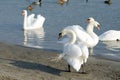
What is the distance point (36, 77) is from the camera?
9.73m

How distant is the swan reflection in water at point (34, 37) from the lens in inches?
651

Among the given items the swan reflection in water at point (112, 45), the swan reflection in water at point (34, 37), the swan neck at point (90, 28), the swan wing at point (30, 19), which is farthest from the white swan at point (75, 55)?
the swan wing at point (30, 19)

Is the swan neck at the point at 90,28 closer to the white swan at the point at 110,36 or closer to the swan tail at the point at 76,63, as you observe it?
the white swan at the point at 110,36

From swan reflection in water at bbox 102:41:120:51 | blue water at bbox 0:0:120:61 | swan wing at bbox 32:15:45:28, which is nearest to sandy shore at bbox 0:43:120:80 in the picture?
blue water at bbox 0:0:120:61

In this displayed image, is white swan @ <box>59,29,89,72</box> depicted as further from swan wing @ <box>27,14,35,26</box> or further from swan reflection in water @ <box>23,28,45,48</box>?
swan wing @ <box>27,14,35,26</box>

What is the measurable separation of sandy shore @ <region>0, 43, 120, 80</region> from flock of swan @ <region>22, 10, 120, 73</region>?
0.33m

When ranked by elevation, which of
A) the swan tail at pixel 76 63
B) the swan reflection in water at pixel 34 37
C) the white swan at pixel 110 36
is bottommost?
the swan reflection in water at pixel 34 37

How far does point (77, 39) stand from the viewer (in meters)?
14.4

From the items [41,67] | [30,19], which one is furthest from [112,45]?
[30,19]

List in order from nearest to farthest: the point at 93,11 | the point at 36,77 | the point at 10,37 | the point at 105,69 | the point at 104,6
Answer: the point at 36,77
the point at 105,69
the point at 10,37
the point at 93,11
the point at 104,6

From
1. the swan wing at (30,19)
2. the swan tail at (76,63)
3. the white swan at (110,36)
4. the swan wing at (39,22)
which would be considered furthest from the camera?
the swan wing at (30,19)

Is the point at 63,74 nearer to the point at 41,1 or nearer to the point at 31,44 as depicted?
the point at 31,44

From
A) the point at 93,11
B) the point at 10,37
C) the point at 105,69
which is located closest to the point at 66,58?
the point at 105,69

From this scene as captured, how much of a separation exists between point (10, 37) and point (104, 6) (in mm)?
9528
